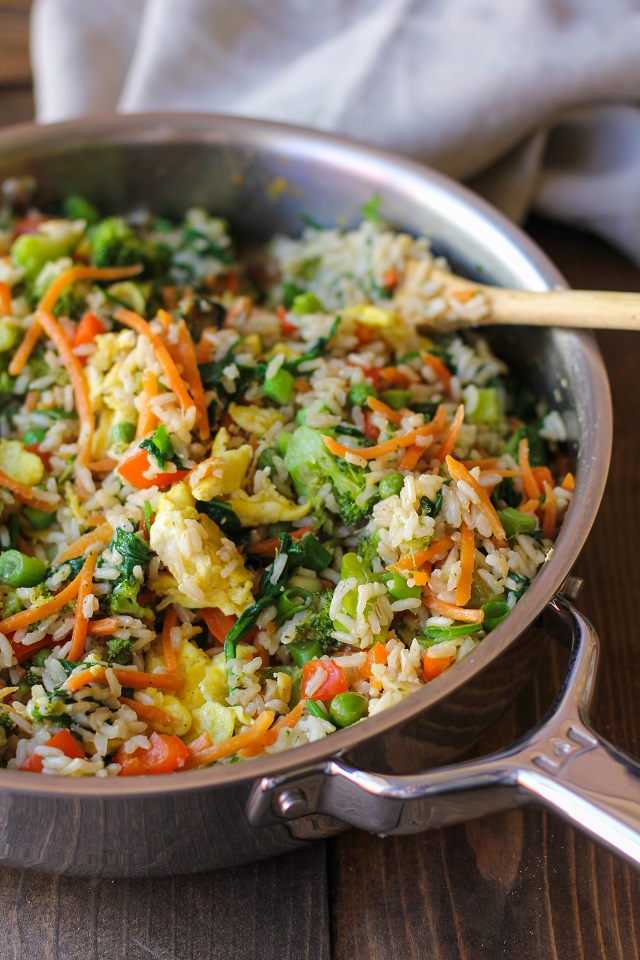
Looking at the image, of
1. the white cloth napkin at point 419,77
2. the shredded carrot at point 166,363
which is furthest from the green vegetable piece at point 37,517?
the white cloth napkin at point 419,77

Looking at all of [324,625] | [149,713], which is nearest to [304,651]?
[324,625]

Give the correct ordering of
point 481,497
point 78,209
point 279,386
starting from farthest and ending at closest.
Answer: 1. point 78,209
2. point 279,386
3. point 481,497

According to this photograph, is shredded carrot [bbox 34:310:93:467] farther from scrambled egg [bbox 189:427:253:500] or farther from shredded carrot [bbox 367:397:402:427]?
shredded carrot [bbox 367:397:402:427]

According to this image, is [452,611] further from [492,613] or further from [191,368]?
[191,368]

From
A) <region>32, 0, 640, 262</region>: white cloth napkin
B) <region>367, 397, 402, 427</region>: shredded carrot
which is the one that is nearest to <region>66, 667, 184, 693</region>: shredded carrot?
<region>367, 397, 402, 427</region>: shredded carrot

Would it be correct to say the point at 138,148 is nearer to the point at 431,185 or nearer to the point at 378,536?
the point at 431,185

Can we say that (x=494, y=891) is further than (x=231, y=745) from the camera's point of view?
Yes
